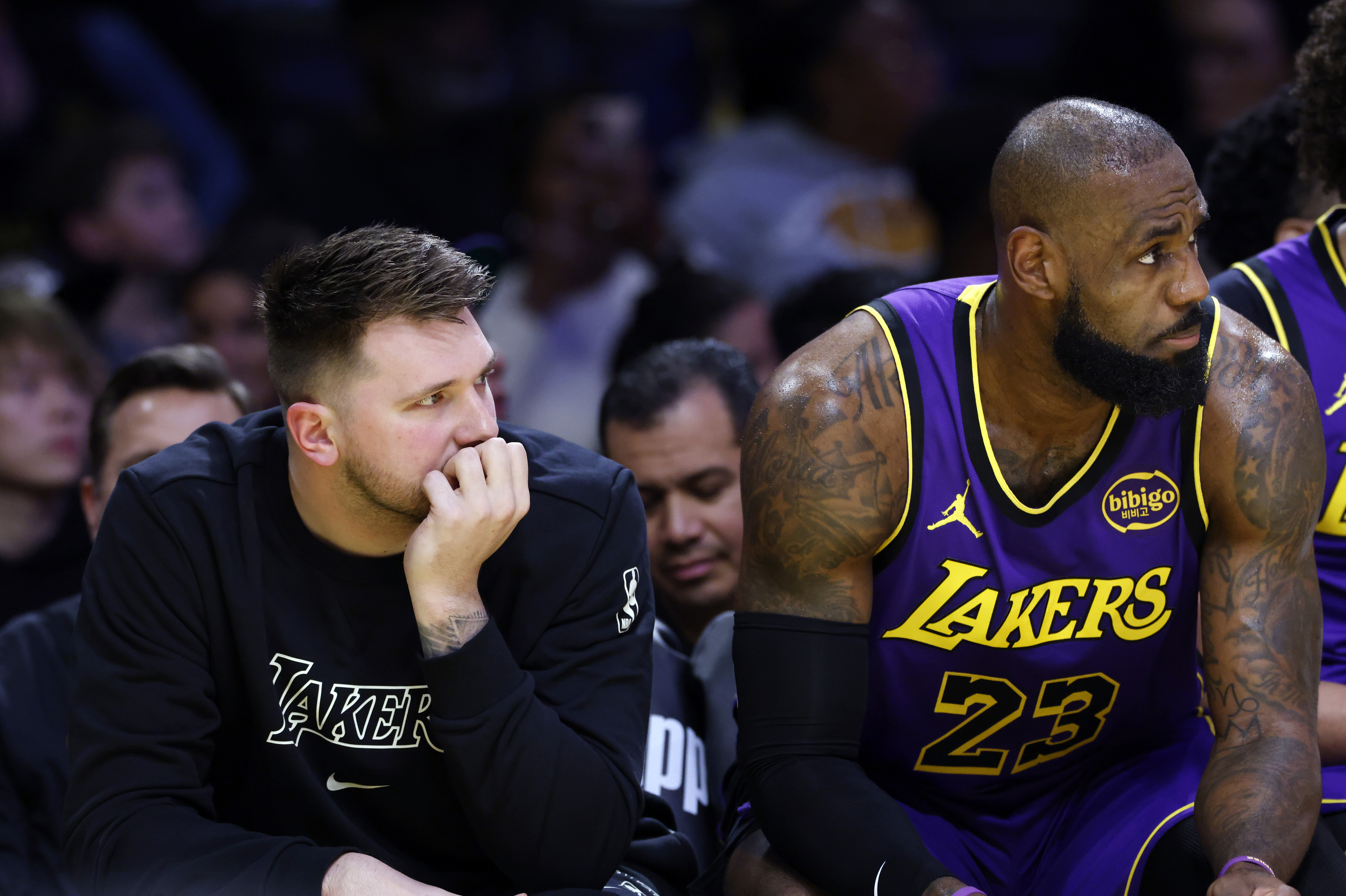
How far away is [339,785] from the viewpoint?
2.14 metres

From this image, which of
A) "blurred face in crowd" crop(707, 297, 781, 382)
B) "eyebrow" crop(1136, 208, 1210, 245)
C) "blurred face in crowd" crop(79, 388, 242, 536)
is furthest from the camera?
"blurred face in crowd" crop(707, 297, 781, 382)

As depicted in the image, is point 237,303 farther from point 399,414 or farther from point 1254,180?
point 1254,180

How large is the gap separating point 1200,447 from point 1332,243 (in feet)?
2.08

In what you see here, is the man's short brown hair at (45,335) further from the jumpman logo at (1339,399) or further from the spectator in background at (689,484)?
the jumpman logo at (1339,399)

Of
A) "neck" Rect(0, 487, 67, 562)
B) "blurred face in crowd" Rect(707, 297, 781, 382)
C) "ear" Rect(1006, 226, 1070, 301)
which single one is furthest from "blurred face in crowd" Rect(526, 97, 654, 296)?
"ear" Rect(1006, 226, 1070, 301)

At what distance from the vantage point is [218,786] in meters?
2.22

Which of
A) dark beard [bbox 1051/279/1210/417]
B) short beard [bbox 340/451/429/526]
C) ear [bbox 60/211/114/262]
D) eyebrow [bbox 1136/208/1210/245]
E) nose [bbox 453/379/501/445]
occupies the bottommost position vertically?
ear [bbox 60/211/114/262]

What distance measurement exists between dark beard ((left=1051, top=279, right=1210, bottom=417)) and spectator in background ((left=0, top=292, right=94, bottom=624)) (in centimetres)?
→ 259

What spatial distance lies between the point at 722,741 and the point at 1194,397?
114 centimetres

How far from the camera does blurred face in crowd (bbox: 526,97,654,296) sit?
5.14 m

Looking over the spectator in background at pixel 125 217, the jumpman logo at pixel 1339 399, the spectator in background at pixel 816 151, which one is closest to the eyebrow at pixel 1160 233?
the jumpman logo at pixel 1339 399

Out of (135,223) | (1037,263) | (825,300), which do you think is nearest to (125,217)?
(135,223)

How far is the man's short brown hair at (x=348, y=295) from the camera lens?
2.09 m

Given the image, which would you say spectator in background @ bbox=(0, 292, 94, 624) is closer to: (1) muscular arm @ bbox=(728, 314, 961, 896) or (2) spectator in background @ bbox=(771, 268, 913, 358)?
(2) spectator in background @ bbox=(771, 268, 913, 358)
